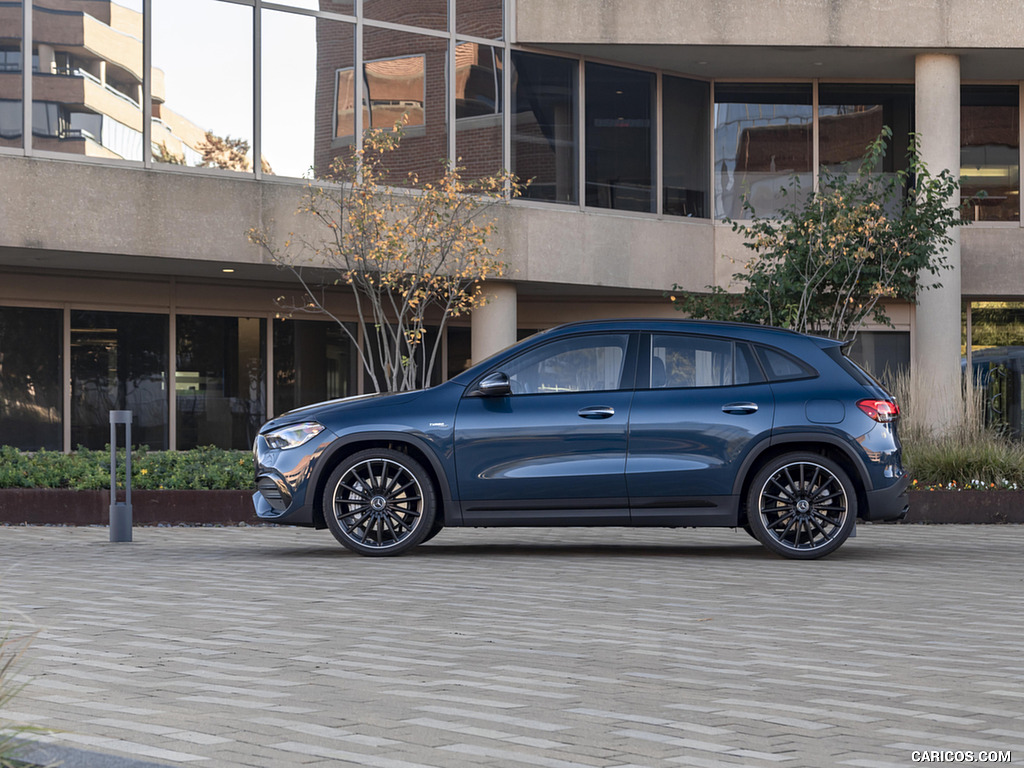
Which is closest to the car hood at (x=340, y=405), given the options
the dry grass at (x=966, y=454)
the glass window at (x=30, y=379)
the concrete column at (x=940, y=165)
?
the dry grass at (x=966, y=454)

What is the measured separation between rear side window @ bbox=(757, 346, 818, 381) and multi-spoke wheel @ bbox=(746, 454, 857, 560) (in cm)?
59

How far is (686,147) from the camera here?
80.5ft

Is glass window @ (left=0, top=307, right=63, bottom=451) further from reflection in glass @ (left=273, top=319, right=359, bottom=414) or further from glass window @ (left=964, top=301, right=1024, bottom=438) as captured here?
glass window @ (left=964, top=301, right=1024, bottom=438)

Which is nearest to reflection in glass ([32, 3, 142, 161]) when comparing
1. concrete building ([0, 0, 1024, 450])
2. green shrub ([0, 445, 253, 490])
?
concrete building ([0, 0, 1024, 450])

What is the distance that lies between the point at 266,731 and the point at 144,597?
377 cm

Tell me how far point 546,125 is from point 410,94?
7.98ft

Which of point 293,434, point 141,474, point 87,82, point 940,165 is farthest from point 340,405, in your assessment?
point 940,165

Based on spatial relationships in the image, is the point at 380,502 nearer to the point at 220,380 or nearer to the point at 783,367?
the point at 783,367

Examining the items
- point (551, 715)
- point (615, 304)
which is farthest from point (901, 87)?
point (551, 715)

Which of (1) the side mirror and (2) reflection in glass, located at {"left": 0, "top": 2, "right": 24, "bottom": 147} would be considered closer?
(1) the side mirror

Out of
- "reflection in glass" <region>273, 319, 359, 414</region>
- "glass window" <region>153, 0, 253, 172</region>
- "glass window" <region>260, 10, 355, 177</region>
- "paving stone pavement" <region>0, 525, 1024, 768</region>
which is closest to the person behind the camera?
"paving stone pavement" <region>0, 525, 1024, 768</region>

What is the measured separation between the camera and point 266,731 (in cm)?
463

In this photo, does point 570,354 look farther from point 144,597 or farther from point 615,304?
point 615,304

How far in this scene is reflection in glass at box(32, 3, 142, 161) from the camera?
1900 centimetres
